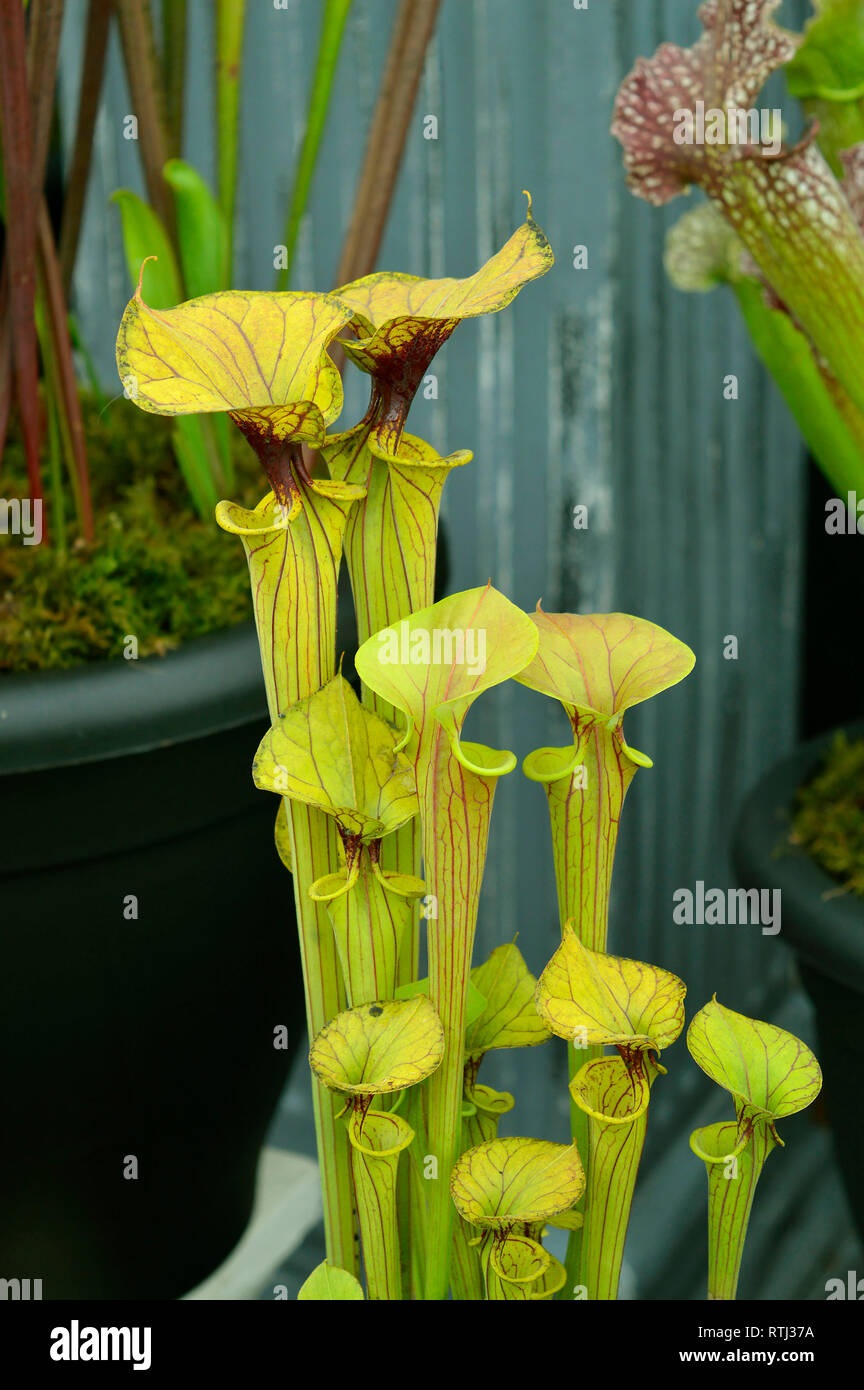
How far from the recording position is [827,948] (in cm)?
62

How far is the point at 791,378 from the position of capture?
0.67 metres

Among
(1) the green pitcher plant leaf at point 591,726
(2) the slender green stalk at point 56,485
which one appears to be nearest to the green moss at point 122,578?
(2) the slender green stalk at point 56,485

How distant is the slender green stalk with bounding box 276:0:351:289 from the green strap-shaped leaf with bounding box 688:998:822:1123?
44 centimetres

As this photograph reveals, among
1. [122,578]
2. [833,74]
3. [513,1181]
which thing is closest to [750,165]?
[833,74]

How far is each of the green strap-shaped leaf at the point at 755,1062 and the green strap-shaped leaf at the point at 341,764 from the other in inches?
5.0

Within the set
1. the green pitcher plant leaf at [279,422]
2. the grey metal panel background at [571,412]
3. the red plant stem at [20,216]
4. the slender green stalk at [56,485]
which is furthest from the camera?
the grey metal panel background at [571,412]

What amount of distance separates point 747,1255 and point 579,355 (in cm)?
74

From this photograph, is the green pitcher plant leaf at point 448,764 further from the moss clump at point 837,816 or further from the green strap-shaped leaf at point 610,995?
the moss clump at point 837,816

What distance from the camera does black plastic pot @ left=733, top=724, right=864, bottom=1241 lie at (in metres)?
0.62

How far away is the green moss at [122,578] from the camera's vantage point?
21.8 inches

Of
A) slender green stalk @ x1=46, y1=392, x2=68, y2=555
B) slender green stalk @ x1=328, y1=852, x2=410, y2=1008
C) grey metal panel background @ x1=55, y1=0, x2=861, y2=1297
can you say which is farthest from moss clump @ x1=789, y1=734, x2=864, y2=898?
slender green stalk @ x1=46, y1=392, x2=68, y2=555

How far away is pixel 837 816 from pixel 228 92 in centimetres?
55

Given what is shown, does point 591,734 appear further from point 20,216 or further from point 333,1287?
point 20,216
